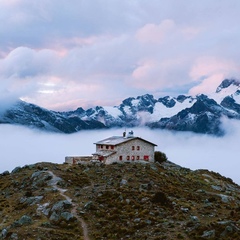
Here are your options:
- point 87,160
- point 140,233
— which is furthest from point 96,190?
point 87,160

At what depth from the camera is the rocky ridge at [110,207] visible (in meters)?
45.2

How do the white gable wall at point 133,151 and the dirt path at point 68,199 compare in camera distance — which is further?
the white gable wall at point 133,151

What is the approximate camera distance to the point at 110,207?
54.3 metres

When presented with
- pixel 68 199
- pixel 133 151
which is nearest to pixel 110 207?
pixel 68 199

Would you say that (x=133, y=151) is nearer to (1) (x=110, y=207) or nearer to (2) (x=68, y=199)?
(2) (x=68, y=199)

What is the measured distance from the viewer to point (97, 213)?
52.0m

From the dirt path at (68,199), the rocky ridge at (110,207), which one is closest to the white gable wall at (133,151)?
the rocky ridge at (110,207)

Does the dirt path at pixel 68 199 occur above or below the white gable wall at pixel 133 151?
below

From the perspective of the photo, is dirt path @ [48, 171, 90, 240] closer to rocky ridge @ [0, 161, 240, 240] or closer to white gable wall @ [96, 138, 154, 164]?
rocky ridge @ [0, 161, 240, 240]

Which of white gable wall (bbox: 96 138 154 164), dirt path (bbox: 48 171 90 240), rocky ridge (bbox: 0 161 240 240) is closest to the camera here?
rocky ridge (bbox: 0 161 240 240)

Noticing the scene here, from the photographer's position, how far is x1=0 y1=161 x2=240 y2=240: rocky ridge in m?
45.2

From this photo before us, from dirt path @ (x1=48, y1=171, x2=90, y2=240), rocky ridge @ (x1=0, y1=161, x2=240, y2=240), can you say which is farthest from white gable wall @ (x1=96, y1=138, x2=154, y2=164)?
dirt path @ (x1=48, y1=171, x2=90, y2=240)

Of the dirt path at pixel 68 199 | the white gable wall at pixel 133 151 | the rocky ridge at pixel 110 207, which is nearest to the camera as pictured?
the rocky ridge at pixel 110 207

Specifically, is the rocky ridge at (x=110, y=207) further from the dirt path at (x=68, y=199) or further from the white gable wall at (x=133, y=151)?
the white gable wall at (x=133, y=151)
